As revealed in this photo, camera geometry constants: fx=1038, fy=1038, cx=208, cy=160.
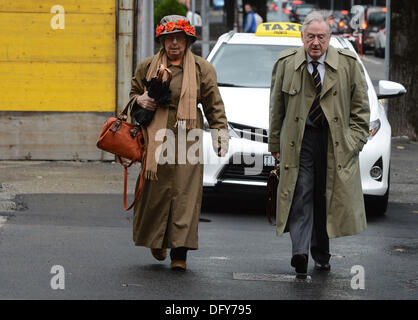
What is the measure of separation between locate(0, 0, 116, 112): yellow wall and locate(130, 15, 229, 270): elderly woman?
5558 mm

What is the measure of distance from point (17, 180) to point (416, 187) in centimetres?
444

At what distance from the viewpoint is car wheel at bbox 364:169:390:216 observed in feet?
31.9

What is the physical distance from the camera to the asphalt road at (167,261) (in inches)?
258

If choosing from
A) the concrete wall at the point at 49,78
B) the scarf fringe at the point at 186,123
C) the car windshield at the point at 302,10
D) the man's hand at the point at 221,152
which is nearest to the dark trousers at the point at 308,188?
the man's hand at the point at 221,152

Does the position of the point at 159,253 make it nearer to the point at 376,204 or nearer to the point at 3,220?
the point at 3,220

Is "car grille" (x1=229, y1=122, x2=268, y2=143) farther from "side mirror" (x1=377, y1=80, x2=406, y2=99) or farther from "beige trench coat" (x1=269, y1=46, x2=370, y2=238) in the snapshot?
"beige trench coat" (x1=269, y1=46, x2=370, y2=238)

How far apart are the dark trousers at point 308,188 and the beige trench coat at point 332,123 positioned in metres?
0.05

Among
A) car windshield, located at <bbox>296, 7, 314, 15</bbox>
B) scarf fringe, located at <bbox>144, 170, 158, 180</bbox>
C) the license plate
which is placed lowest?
the license plate

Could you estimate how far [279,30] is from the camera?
11.6 metres

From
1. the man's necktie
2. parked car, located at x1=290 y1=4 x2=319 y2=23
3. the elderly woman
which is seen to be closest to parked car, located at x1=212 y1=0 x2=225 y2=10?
parked car, located at x1=290 y1=4 x2=319 y2=23

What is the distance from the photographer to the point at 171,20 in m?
7.05

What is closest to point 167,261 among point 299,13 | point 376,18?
point 376,18

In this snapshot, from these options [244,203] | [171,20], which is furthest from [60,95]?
[171,20]
